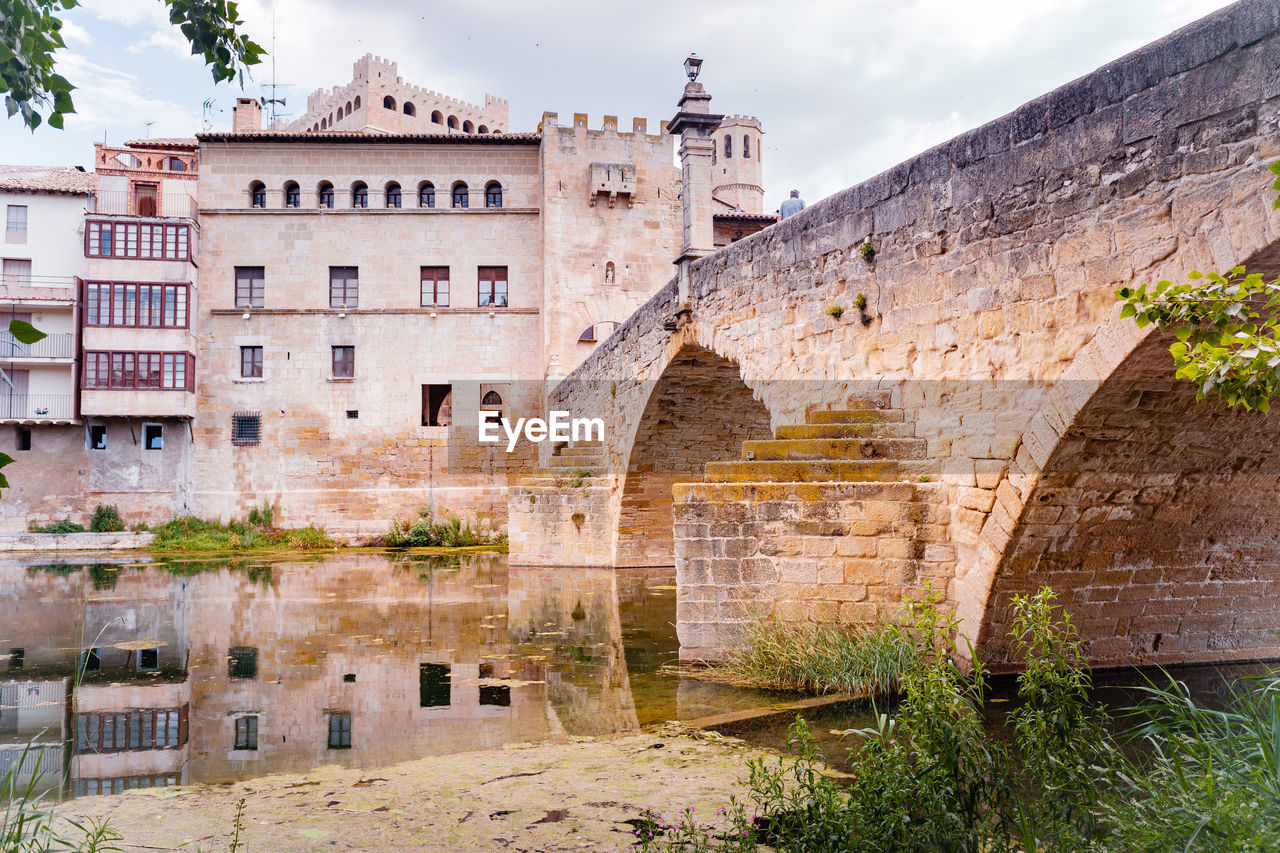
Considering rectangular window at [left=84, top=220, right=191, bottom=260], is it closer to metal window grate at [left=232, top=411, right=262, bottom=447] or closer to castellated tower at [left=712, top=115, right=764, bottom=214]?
metal window grate at [left=232, top=411, right=262, bottom=447]

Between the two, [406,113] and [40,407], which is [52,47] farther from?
[406,113]

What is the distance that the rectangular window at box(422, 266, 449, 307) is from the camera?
25.0m

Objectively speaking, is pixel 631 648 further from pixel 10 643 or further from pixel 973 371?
→ pixel 10 643

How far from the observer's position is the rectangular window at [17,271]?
24.3 meters

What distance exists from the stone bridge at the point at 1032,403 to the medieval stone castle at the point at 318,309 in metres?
17.1

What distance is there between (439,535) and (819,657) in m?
18.5

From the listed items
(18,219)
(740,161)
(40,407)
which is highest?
(740,161)

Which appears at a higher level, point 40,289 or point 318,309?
point 40,289

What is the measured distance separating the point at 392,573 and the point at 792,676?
1115 cm

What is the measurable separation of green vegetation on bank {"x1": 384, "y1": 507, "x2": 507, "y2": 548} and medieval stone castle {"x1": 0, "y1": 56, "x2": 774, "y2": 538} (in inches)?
24.9

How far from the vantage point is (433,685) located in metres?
7.09

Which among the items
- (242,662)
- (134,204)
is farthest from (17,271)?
(242,662)

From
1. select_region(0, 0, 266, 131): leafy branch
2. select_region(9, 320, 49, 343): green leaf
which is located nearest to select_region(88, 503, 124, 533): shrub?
select_region(0, 0, 266, 131): leafy branch

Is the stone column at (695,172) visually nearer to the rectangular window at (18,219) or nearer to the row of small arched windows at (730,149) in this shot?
the rectangular window at (18,219)
